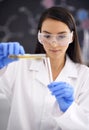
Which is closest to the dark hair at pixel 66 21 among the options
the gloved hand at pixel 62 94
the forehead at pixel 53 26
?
the forehead at pixel 53 26

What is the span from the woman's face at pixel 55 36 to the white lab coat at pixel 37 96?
0.16 m

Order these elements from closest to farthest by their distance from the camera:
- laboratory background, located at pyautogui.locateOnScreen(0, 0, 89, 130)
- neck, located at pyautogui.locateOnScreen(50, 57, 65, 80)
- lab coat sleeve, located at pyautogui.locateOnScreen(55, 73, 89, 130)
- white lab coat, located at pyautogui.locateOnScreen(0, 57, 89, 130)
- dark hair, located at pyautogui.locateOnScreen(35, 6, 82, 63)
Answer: lab coat sleeve, located at pyautogui.locateOnScreen(55, 73, 89, 130) < white lab coat, located at pyautogui.locateOnScreen(0, 57, 89, 130) < dark hair, located at pyautogui.locateOnScreen(35, 6, 82, 63) < neck, located at pyautogui.locateOnScreen(50, 57, 65, 80) < laboratory background, located at pyautogui.locateOnScreen(0, 0, 89, 130)

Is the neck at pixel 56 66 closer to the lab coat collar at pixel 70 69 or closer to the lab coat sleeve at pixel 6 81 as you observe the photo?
the lab coat collar at pixel 70 69

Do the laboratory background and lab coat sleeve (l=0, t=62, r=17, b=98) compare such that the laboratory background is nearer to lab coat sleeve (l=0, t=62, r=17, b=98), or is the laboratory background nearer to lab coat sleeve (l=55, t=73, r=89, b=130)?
lab coat sleeve (l=0, t=62, r=17, b=98)

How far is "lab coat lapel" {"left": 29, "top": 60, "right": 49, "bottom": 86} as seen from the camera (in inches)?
62.0

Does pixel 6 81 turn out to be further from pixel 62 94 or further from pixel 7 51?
pixel 62 94

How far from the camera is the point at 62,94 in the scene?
52.9 inches

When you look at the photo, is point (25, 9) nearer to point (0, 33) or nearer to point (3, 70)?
point (0, 33)

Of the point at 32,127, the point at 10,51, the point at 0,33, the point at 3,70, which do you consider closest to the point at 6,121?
the point at 32,127

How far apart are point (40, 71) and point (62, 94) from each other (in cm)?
32

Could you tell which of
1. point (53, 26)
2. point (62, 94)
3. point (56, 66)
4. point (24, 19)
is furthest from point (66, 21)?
point (24, 19)

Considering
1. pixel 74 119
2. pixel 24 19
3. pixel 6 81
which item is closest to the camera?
pixel 74 119

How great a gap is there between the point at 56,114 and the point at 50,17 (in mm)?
517

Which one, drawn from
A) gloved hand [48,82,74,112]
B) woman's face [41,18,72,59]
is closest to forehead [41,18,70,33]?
woman's face [41,18,72,59]
